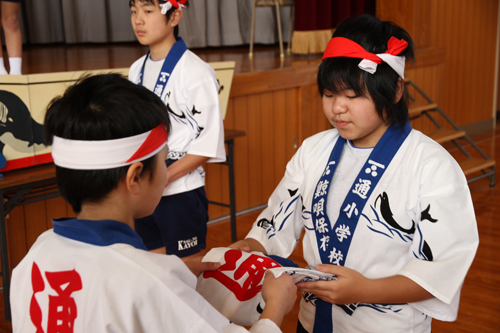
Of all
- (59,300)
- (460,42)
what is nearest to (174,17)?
(59,300)

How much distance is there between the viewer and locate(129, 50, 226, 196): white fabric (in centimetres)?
202

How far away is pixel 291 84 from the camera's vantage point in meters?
3.93

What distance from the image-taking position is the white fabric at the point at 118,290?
807 mm

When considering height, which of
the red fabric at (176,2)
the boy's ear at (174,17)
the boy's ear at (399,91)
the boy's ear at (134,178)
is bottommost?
the boy's ear at (134,178)

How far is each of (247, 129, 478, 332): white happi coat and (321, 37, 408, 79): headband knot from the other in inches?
7.3

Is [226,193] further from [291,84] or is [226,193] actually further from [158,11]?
[158,11]

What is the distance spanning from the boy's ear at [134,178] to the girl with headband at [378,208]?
456 millimetres

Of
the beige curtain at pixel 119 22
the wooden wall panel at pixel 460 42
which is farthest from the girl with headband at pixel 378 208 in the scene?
the beige curtain at pixel 119 22

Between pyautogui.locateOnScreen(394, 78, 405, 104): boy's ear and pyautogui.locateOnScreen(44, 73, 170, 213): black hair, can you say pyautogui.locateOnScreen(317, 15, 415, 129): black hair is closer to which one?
pyautogui.locateOnScreen(394, 78, 405, 104): boy's ear

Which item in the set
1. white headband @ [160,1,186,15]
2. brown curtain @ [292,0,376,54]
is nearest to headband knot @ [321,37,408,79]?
white headband @ [160,1,186,15]

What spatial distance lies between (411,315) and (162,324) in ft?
2.03

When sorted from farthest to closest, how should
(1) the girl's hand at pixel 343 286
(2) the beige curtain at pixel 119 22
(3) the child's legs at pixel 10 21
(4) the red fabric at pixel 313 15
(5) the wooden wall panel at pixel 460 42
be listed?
(2) the beige curtain at pixel 119 22
(5) the wooden wall panel at pixel 460 42
(4) the red fabric at pixel 313 15
(3) the child's legs at pixel 10 21
(1) the girl's hand at pixel 343 286

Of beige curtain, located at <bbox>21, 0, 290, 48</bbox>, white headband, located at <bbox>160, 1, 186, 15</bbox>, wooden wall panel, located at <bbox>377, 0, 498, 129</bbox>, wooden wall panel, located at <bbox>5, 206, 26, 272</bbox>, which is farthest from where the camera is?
beige curtain, located at <bbox>21, 0, 290, 48</bbox>

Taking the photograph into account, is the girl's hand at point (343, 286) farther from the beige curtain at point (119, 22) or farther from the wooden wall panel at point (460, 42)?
the beige curtain at point (119, 22)
